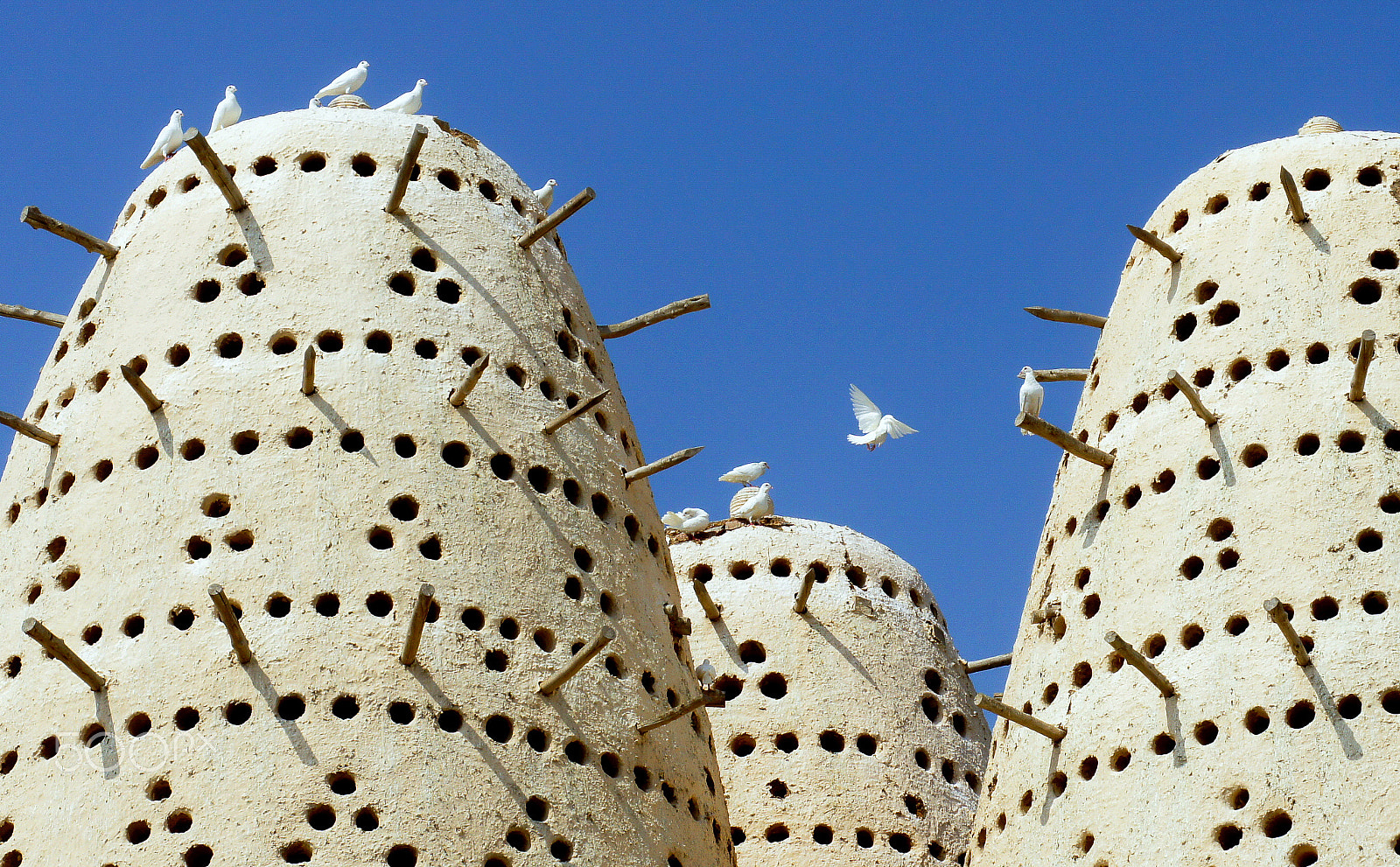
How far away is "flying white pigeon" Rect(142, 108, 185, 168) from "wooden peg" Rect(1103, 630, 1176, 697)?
810cm

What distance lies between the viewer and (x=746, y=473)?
2183 centimetres

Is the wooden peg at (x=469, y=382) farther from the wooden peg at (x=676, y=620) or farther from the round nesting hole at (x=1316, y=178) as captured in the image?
the round nesting hole at (x=1316, y=178)

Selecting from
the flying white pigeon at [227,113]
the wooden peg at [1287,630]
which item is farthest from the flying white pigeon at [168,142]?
the wooden peg at [1287,630]

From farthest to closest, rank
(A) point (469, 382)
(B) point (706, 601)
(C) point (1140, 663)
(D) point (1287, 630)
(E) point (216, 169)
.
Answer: (B) point (706, 601)
(E) point (216, 169)
(A) point (469, 382)
(C) point (1140, 663)
(D) point (1287, 630)

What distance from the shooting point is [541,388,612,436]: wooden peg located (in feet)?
52.2

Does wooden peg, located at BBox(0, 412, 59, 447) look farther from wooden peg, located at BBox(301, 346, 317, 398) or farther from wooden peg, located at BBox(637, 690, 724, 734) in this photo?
wooden peg, located at BBox(637, 690, 724, 734)

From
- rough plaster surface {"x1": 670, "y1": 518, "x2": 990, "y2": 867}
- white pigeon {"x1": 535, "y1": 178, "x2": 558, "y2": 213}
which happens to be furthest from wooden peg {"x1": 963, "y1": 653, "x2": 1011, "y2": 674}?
white pigeon {"x1": 535, "y1": 178, "x2": 558, "y2": 213}

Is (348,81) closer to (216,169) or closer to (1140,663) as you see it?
(216,169)

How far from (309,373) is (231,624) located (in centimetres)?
201

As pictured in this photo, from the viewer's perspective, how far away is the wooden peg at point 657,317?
17.1 meters

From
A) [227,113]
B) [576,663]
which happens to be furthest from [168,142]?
[576,663]

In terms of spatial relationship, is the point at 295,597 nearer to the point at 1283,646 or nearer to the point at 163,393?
the point at 163,393

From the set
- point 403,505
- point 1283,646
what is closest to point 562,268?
point 403,505

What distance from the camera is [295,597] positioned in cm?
1455
